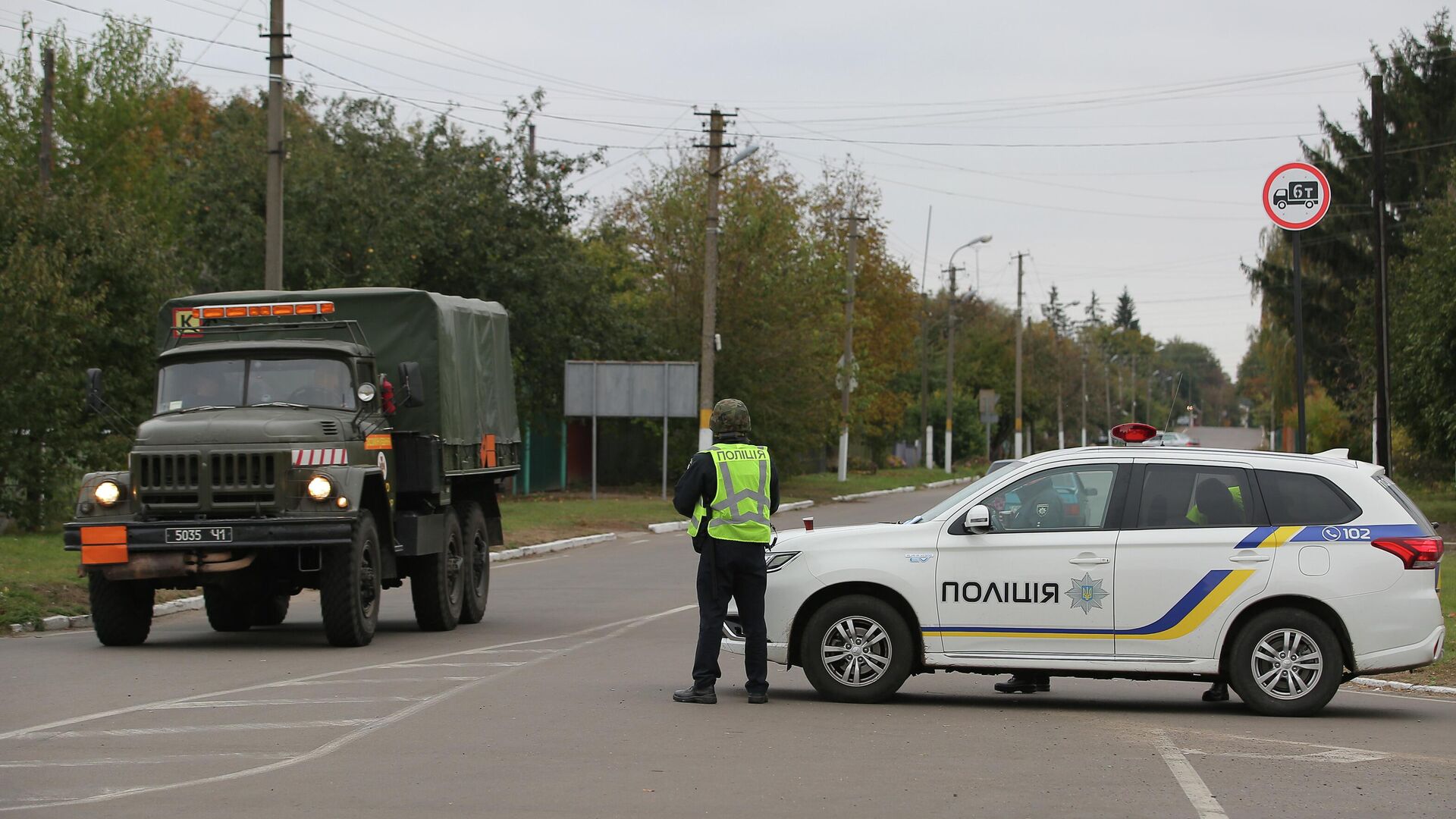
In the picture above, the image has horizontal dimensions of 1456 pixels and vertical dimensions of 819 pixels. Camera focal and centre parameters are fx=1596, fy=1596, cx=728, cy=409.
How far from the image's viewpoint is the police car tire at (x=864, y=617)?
10.3 metres

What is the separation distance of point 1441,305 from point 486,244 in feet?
69.0

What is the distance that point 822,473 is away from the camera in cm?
6228

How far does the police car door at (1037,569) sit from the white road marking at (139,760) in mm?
4285

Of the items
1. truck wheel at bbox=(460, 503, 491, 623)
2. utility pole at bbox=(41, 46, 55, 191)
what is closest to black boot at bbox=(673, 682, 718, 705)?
truck wheel at bbox=(460, 503, 491, 623)

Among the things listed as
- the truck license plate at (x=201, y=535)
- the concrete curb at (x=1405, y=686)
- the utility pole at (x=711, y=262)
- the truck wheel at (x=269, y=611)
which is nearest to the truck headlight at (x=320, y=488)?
the truck license plate at (x=201, y=535)

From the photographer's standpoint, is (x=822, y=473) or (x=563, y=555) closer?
(x=563, y=555)

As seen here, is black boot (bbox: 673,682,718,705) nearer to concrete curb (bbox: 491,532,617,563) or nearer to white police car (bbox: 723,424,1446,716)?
white police car (bbox: 723,424,1446,716)

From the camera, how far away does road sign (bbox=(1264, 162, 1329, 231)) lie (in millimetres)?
15141

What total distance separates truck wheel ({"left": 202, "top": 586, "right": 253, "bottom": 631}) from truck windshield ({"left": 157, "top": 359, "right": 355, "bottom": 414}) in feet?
6.36

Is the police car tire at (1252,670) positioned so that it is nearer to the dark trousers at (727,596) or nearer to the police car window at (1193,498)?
the police car window at (1193,498)

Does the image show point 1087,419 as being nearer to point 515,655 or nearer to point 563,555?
point 563,555

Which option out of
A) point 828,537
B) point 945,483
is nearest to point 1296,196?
point 828,537

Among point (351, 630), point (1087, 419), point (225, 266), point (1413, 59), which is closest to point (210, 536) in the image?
point (351, 630)

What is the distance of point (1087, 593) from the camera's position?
10117 mm
